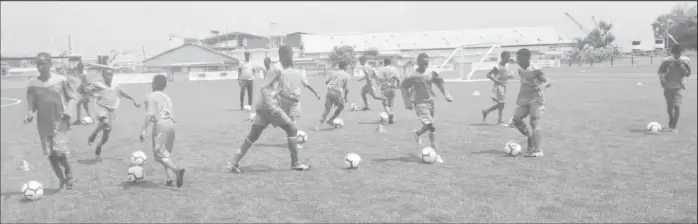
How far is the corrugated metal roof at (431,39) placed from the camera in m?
55.8

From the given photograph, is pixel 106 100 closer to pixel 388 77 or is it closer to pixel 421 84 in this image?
pixel 421 84

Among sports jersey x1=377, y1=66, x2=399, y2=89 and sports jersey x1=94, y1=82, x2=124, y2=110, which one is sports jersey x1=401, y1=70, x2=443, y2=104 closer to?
sports jersey x1=94, y1=82, x2=124, y2=110

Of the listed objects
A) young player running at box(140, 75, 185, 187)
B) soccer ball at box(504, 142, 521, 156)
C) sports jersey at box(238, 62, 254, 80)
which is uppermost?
sports jersey at box(238, 62, 254, 80)

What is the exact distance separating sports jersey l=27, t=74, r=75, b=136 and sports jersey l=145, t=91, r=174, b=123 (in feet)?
4.10

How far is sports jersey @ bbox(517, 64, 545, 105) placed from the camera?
29.8 feet

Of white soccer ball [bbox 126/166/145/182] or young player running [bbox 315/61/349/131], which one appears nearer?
white soccer ball [bbox 126/166/145/182]

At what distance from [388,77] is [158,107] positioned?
8409mm

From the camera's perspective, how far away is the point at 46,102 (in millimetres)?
7348

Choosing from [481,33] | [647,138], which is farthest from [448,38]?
[647,138]

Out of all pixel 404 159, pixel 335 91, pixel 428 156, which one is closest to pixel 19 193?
pixel 404 159

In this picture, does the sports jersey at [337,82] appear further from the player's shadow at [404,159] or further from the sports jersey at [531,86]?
the sports jersey at [531,86]

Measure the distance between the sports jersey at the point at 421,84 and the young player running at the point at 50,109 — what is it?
5.12 meters

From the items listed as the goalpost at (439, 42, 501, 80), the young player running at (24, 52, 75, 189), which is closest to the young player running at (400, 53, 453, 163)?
the young player running at (24, 52, 75, 189)

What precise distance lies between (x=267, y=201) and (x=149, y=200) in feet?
4.97
